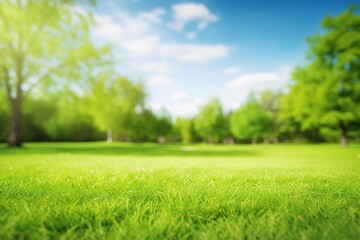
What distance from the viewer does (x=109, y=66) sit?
62.0 feet

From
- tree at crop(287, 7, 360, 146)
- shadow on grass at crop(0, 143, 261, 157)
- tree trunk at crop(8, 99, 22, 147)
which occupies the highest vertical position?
tree at crop(287, 7, 360, 146)

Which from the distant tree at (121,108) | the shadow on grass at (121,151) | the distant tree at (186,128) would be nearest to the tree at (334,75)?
the shadow on grass at (121,151)

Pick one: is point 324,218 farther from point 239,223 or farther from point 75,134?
point 75,134

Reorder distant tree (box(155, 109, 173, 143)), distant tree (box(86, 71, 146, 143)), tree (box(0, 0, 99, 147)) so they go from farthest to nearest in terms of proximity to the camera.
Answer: distant tree (box(155, 109, 173, 143))
distant tree (box(86, 71, 146, 143))
tree (box(0, 0, 99, 147))

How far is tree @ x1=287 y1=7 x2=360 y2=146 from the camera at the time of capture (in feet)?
66.1

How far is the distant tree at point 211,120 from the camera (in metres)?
49.3

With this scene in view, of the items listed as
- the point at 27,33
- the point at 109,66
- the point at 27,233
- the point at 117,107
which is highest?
the point at 27,33

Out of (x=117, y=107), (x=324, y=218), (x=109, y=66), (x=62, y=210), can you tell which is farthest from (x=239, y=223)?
(x=117, y=107)

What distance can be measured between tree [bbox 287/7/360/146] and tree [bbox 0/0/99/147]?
2409 cm

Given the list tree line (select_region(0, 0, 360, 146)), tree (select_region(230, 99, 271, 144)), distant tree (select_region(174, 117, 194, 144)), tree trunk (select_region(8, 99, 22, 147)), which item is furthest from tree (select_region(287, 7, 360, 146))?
distant tree (select_region(174, 117, 194, 144))

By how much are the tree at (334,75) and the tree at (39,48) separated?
2409cm

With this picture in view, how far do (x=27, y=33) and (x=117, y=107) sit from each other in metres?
18.9

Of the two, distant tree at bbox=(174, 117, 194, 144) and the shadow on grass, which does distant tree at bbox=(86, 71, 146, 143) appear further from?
distant tree at bbox=(174, 117, 194, 144)

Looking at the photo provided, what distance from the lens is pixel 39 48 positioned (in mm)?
16781
